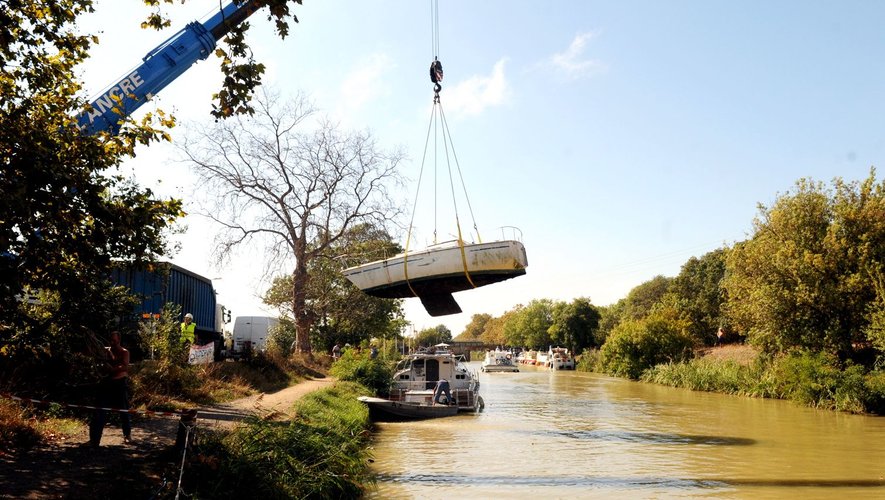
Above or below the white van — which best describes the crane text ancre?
above

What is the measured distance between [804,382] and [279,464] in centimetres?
2384

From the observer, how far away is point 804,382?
25078mm

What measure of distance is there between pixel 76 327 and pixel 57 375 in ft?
3.86

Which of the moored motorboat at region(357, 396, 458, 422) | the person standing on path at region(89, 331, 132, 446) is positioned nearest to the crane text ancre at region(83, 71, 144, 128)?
A: the person standing on path at region(89, 331, 132, 446)

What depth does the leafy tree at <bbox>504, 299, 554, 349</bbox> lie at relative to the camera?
340 feet

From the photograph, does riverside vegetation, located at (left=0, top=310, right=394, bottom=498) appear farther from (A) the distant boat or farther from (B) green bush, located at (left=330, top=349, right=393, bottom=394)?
(B) green bush, located at (left=330, top=349, right=393, bottom=394)

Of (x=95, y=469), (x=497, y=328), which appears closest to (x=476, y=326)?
(x=497, y=328)

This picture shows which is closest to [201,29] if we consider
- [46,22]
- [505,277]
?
[46,22]

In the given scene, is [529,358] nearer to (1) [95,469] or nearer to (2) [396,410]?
(2) [396,410]

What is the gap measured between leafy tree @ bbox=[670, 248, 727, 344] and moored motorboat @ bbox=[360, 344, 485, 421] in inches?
1213

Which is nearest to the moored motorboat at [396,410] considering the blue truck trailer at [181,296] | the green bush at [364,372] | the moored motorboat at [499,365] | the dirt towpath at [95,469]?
the green bush at [364,372]

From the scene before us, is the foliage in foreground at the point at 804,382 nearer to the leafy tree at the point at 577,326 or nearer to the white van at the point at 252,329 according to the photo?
the white van at the point at 252,329

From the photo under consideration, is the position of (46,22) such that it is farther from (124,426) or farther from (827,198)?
(827,198)

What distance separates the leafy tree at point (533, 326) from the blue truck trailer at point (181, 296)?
256 ft
